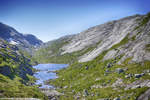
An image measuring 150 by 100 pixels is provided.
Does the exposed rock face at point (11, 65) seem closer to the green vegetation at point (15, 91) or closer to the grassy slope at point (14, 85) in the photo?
the grassy slope at point (14, 85)

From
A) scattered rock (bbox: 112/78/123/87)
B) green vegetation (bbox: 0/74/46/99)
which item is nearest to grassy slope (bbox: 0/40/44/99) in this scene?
green vegetation (bbox: 0/74/46/99)

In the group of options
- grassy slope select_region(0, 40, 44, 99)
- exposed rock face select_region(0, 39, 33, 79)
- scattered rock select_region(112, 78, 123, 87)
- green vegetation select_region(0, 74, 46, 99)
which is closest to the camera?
green vegetation select_region(0, 74, 46, 99)

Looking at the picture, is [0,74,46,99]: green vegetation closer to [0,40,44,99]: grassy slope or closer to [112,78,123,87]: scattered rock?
[0,40,44,99]: grassy slope

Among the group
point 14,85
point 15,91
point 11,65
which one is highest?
point 11,65

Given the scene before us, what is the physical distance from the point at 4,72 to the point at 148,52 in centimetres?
7809

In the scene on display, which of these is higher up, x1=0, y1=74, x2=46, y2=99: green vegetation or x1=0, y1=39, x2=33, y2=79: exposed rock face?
x1=0, y1=39, x2=33, y2=79: exposed rock face

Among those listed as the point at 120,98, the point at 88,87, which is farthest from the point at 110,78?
the point at 120,98

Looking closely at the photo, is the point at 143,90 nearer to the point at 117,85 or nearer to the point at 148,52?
the point at 117,85

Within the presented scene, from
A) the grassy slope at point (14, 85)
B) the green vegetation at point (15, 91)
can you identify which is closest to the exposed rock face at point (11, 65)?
the grassy slope at point (14, 85)

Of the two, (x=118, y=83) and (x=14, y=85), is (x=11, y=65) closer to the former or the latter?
(x=14, y=85)

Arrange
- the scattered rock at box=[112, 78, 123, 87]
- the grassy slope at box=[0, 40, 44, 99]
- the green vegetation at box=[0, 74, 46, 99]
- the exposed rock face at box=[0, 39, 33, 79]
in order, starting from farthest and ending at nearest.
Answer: the exposed rock face at box=[0, 39, 33, 79]
the scattered rock at box=[112, 78, 123, 87]
the grassy slope at box=[0, 40, 44, 99]
the green vegetation at box=[0, 74, 46, 99]

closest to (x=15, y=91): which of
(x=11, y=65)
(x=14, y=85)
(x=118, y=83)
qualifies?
(x=14, y=85)

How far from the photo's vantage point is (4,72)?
62844 millimetres

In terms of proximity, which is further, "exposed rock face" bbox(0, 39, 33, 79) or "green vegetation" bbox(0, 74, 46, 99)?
"exposed rock face" bbox(0, 39, 33, 79)
